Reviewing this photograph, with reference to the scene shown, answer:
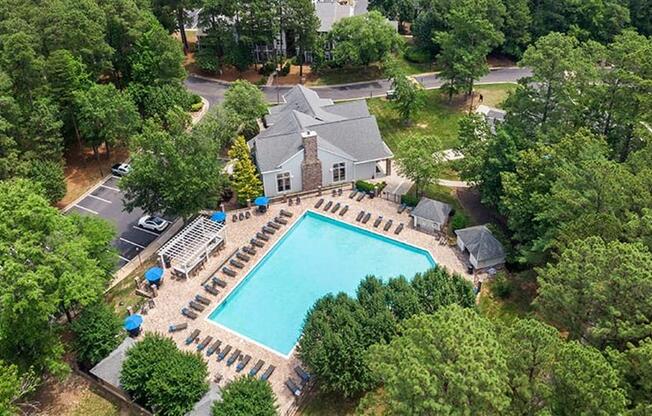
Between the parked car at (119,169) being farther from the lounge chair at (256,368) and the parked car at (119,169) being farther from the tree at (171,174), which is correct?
the lounge chair at (256,368)

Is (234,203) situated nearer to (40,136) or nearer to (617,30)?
(40,136)

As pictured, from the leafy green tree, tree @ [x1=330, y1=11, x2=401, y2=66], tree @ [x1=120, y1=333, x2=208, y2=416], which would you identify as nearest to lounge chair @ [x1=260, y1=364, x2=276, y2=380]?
tree @ [x1=120, y1=333, x2=208, y2=416]

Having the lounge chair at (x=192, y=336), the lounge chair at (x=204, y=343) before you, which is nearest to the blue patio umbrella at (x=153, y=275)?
the lounge chair at (x=192, y=336)

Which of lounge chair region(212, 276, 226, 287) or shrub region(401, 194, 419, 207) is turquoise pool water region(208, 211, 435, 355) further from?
shrub region(401, 194, 419, 207)

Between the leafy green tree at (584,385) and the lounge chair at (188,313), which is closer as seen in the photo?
the leafy green tree at (584,385)

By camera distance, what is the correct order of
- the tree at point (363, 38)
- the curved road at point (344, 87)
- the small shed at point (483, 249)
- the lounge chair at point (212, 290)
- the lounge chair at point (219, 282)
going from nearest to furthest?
the lounge chair at point (212, 290)
the lounge chair at point (219, 282)
the small shed at point (483, 249)
the tree at point (363, 38)
the curved road at point (344, 87)

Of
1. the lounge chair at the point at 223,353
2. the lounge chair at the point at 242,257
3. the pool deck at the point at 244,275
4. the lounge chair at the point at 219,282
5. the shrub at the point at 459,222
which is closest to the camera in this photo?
the pool deck at the point at 244,275

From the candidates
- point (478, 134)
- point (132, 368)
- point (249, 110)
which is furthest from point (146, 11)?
point (132, 368)
